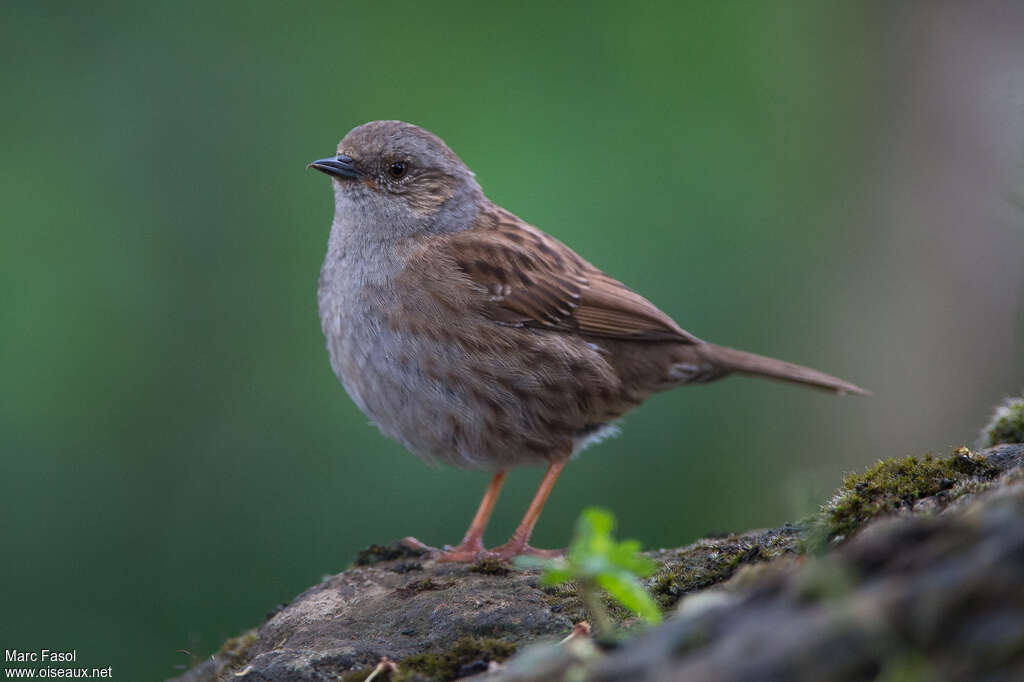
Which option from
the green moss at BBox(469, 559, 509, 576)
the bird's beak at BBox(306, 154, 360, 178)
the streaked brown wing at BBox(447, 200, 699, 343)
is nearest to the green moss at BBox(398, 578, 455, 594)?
the green moss at BBox(469, 559, 509, 576)

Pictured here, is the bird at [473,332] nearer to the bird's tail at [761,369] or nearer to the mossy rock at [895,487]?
the bird's tail at [761,369]

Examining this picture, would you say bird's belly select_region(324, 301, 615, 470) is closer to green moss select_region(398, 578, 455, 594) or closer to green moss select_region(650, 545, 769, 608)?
green moss select_region(398, 578, 455, 594)

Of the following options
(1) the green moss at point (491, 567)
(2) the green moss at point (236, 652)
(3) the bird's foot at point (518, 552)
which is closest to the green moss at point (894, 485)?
(1) the green moss at point (491, 567)

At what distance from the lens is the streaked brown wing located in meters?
5.08

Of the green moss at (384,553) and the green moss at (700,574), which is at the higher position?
the green moss at (700,574)

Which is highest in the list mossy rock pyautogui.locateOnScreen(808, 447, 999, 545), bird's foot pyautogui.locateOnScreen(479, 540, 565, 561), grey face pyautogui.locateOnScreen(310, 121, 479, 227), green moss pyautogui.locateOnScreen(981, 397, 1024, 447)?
grey face pyautogui.locateOnScreen(310, 121, 479, 227)

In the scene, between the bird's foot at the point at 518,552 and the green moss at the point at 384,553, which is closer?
the green moss at the point at 384,553

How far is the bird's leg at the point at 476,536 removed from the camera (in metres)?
4.56

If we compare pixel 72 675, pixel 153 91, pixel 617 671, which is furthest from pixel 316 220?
pixel 617 671

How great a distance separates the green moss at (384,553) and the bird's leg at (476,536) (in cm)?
14

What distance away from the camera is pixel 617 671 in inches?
60.4

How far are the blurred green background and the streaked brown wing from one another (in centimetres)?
95

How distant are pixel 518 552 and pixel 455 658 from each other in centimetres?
232

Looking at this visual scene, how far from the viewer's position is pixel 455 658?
262 centimetres
